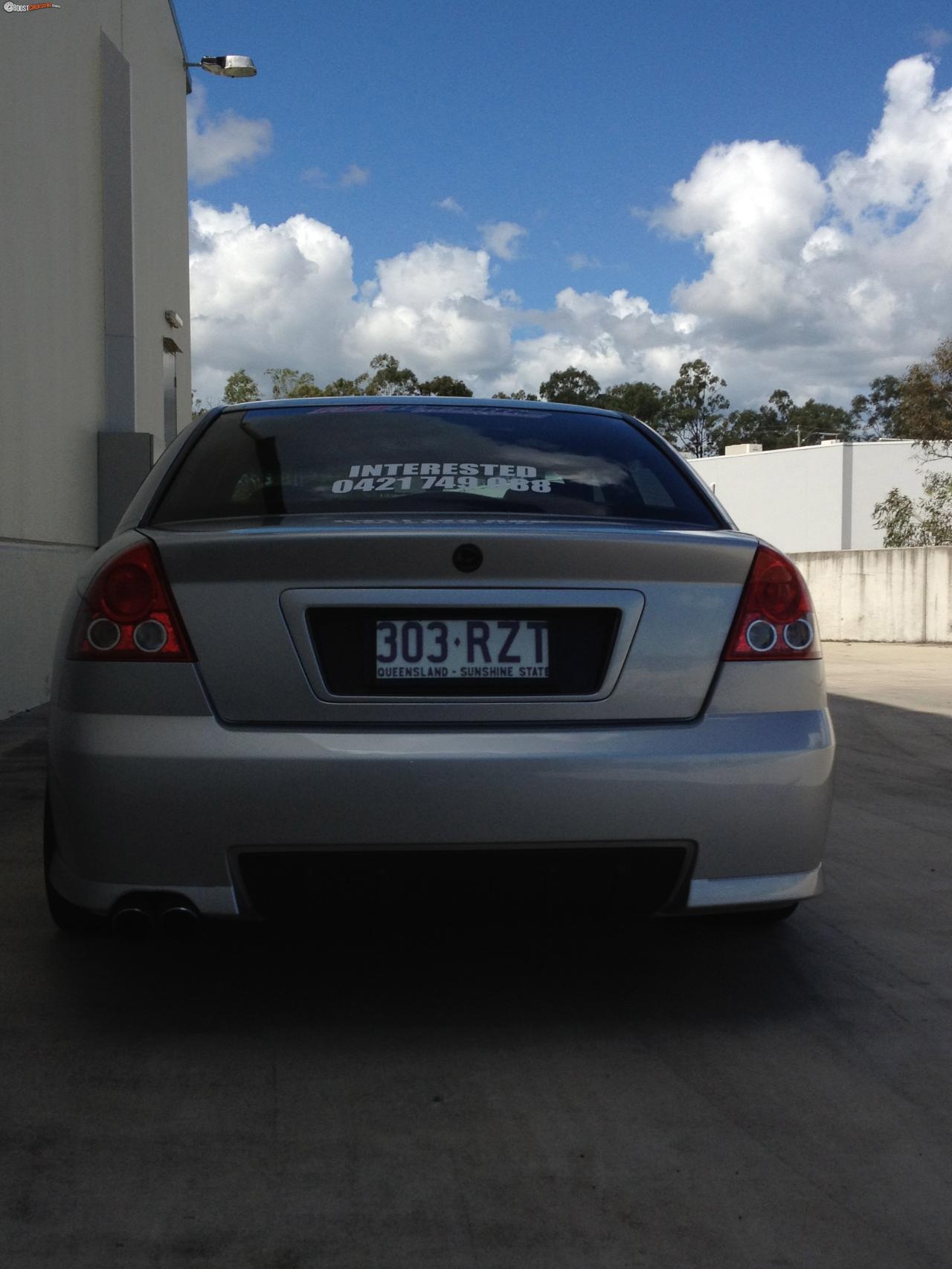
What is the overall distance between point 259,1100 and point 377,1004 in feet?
1.92

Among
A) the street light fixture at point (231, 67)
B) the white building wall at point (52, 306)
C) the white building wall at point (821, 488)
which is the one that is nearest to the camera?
the white building wall at point (52, 306)

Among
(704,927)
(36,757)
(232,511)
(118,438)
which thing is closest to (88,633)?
(232,511)

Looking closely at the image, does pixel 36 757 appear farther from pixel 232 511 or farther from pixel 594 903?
pixel 594 903

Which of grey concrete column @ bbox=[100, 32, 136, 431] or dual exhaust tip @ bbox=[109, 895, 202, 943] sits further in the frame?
grey concrete column @ bbox=[100, 32, 136, 431]

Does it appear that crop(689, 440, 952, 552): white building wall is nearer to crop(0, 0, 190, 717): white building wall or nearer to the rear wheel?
crop(0, 0, 190, 717): white building wall

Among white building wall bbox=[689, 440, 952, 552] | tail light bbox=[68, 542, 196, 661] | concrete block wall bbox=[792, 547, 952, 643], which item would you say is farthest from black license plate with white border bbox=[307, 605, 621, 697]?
white building wall bbox=[689, 440, 952, 552]

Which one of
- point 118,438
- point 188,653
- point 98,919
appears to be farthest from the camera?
point 118,438

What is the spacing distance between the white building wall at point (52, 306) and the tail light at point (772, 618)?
23.1 ft

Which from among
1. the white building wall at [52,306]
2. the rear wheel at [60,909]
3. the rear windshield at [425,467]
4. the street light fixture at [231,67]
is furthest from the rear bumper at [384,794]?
the street light fixture at [231,67]

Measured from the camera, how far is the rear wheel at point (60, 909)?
10.7ft

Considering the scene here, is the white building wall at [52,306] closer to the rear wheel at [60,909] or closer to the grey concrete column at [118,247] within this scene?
the grey concrete column at [118,247]

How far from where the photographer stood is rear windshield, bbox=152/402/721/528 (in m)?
3.34

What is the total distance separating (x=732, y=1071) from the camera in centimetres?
291

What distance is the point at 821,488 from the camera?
63.9 m
